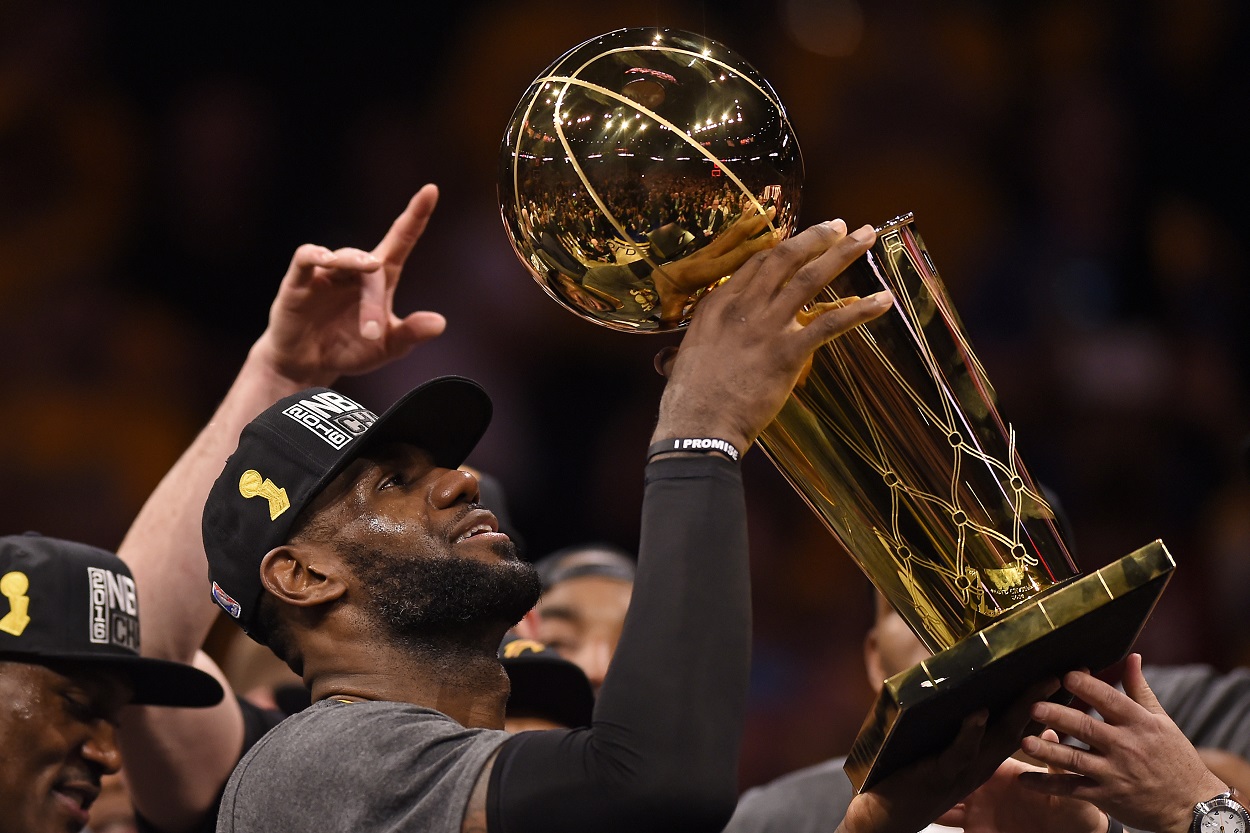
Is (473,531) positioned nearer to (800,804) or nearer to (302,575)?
(302,575)

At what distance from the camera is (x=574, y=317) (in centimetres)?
541

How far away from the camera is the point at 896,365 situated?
62.7 inches

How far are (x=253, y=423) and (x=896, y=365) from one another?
34.7 inches

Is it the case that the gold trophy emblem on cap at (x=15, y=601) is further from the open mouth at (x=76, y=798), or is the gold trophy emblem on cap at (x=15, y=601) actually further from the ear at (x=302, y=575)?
the ear at (x=302, y=575)

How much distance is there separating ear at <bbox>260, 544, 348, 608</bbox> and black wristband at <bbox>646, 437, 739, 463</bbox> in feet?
1.70

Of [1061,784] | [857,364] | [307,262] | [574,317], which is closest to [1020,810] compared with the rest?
[1061,784]

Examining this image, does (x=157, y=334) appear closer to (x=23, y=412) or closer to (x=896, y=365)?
(x=23, y=412)

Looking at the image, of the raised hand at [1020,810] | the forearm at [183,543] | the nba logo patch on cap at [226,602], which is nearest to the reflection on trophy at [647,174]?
the nba logo patch on cap at [226,602]

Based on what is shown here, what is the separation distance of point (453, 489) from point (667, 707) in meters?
0.58

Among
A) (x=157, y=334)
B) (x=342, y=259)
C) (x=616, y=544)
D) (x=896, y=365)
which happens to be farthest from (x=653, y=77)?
(x=157, y=334)

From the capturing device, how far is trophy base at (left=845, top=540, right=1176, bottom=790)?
4.76 ft

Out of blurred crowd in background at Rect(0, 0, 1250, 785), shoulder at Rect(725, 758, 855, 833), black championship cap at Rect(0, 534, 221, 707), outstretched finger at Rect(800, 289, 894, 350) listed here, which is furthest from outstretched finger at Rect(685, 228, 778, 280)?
blurred crowd in background at Rect(0, 0, 1250, 785)

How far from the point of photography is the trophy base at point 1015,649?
1452mm

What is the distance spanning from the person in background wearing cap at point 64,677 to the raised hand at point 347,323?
0.51m
